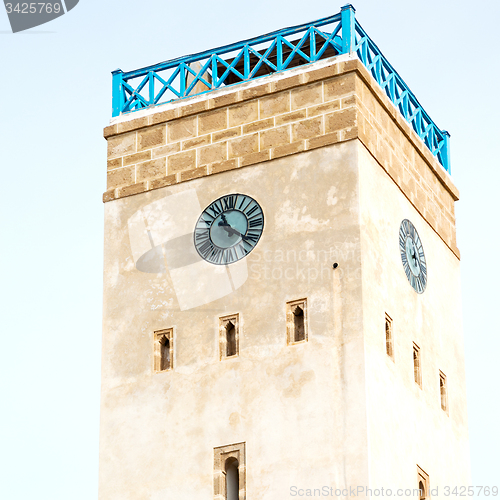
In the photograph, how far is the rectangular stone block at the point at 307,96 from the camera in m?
23.5

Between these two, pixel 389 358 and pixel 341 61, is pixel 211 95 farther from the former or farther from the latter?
pixel 389 358

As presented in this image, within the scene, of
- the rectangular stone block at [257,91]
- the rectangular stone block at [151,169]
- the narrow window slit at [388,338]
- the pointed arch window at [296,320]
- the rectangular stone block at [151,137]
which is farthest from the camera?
the rectangular stone block at [151,137]

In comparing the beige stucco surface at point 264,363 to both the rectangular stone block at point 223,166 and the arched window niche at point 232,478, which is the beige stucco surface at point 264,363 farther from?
the arched window niche at point 232,478

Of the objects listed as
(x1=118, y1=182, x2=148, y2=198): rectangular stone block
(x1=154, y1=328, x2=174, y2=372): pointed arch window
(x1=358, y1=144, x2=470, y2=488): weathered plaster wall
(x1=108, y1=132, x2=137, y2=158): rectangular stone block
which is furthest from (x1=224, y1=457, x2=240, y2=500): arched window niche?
(x1=108, y1=132, x2=137, y2=158): rectangular stone block

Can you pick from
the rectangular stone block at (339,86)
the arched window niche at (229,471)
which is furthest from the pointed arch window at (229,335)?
the rectangular stone block at (339,86)

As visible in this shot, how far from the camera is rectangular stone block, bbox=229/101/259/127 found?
78.3ft

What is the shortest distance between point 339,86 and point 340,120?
56 centimetres

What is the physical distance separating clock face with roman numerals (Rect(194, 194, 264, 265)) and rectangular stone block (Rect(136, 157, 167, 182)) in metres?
1.11

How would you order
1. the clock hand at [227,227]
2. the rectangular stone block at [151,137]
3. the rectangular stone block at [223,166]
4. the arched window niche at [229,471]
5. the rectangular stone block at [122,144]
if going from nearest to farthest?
the arched window niche at [229,471] → the clock hand at [227,227] → the rectangular stone block at [223,166] → the rectangular stone block at [151,137] → the rectangular stone block at [122,144]

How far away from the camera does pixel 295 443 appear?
2153 cm

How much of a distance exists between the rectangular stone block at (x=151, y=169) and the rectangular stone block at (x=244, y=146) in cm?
112

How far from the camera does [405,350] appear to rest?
23.0 m

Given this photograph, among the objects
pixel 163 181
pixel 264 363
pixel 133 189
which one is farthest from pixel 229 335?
pixel 133 189

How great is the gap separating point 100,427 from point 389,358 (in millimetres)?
4183
